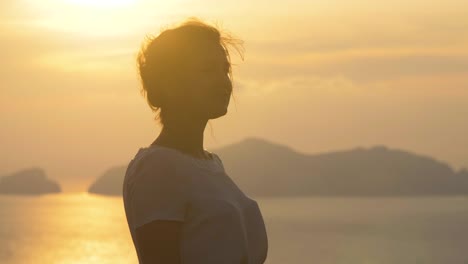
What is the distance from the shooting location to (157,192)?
3482mm

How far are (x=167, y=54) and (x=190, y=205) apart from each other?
498 millimetres

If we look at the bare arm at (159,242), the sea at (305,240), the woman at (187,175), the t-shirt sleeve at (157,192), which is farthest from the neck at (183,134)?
the sea at (305,240)

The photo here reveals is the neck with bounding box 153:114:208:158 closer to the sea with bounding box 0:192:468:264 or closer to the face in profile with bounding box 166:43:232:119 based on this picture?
the face in profile with bounding box 166:43:232:119

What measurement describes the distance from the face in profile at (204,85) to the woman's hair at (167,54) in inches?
0.9

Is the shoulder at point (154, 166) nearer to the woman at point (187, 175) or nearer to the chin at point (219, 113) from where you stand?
the woman at point (187, 175)

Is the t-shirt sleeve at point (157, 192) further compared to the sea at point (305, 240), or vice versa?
the sea at point (305, 240)

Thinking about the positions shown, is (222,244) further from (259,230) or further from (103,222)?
(103,222)

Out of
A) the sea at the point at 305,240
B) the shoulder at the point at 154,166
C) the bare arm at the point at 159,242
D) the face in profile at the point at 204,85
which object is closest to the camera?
the bare arm at the point at 159,242

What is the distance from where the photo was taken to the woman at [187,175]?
11.3ft

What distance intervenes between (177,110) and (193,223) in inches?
15.1

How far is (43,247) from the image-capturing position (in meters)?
122

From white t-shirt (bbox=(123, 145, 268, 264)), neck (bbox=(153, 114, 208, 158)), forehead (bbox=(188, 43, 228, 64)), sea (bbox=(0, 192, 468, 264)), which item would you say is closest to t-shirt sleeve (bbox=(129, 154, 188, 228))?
white t-shirt (bbox=(123, 145, 268, 264))

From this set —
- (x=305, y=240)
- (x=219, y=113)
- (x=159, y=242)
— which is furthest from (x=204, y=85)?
(x=305, y=240)

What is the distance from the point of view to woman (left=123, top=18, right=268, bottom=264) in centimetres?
346
